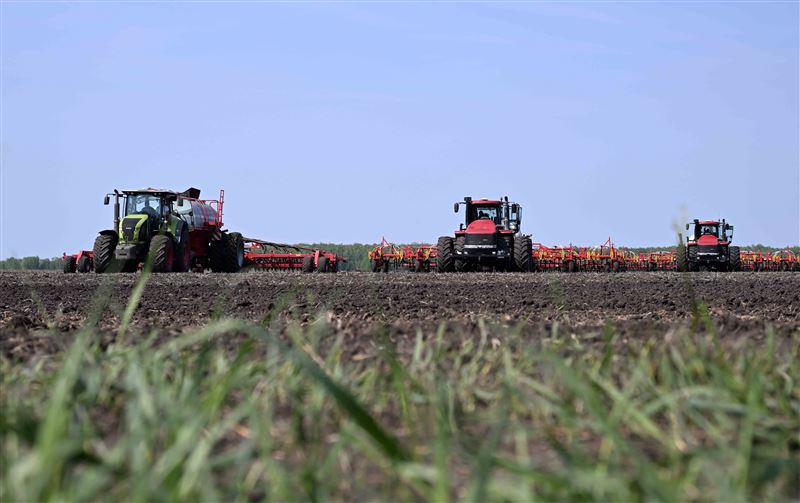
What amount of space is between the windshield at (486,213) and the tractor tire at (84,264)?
499 inches

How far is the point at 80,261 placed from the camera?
30.8 meters

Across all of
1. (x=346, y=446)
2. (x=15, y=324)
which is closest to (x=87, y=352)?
(x=346, y=446)

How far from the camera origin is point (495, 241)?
31844mm

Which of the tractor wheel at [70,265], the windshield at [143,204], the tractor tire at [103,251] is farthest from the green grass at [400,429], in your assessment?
the tractor wheel at [70,265]

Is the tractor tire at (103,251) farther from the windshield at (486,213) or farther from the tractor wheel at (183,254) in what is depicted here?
the windshield at (486,213)

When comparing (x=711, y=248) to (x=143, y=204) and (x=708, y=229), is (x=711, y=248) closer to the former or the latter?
Answer: (x=708, y=229)

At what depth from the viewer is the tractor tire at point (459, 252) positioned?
32.3 m

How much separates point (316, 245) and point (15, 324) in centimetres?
5921

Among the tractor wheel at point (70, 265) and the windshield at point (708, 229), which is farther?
the windshield at point (708, 229)

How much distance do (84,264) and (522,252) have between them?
14149 millimetres

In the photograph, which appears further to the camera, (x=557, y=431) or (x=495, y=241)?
(x=495, y=241)

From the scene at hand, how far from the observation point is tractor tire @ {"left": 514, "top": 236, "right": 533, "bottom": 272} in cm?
3239

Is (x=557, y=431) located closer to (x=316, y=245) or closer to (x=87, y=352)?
(x=87, y=352)

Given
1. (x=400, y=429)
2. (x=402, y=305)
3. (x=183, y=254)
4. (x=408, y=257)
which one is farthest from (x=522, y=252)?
(x=400, y=429)
